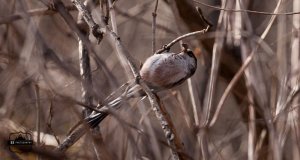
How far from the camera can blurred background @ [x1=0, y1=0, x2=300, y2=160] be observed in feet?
4.79

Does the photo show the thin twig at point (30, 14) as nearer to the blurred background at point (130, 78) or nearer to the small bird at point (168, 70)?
the blurred background at point (130, 78)

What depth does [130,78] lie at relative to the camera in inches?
63.1

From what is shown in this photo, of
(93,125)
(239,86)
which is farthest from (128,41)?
(93,125)

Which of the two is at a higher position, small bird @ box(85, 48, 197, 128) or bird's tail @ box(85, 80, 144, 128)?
small bird @ box(85, 48, 197, 128)

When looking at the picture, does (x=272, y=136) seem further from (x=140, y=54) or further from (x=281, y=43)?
(x=140, y=54)

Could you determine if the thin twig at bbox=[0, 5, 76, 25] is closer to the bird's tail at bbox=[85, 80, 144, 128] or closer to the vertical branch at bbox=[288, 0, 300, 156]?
the bird's tail at bbox=[85, 80, 144, 128]

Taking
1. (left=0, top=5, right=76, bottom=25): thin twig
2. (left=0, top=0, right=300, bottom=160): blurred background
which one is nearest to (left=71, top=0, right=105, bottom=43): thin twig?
(left=0, top=0, right=300, bottom=160): blurred background

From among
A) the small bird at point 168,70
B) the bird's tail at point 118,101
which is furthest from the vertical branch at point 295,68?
the bird's tail at point 118,101

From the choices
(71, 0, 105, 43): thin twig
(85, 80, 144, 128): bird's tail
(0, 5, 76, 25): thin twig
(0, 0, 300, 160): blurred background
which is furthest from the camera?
(85, 80, 144, 128): bird's tail

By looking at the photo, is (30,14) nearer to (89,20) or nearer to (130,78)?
(89,20)

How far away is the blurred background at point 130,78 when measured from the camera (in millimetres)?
1460

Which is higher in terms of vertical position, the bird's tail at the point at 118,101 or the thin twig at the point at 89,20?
the thin twig at the point at 89,20

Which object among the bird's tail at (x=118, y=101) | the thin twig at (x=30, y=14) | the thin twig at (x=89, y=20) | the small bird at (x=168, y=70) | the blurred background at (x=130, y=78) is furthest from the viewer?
the small bird at (x=168, y=70)

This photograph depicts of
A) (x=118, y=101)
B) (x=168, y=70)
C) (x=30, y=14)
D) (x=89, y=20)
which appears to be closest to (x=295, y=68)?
(x=168, y=70)
